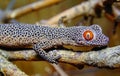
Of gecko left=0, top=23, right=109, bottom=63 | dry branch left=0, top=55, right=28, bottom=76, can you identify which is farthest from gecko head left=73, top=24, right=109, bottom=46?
dry branch left=0, top=55, right=28, bottom=76

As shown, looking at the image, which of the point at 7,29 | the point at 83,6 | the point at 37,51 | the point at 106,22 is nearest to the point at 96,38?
the point at 37,51

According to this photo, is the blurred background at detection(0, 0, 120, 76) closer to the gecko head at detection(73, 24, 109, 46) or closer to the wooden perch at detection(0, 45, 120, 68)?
the gecko head at detection(73, 24, 109, 46)

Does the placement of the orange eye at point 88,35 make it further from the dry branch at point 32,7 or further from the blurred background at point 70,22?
the dry branch at point 32,7

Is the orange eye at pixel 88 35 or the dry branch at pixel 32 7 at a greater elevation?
the dry branch at pixel 32 7

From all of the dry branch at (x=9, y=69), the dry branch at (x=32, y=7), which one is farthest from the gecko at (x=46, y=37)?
the dry branch at (x=32, y=7)

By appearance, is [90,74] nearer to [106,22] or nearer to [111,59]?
[106,22]

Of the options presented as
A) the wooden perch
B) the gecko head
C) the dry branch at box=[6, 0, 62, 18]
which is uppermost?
the dry branch at box=[6, 0, 62, 18]

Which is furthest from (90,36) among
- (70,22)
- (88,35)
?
(70,22)
